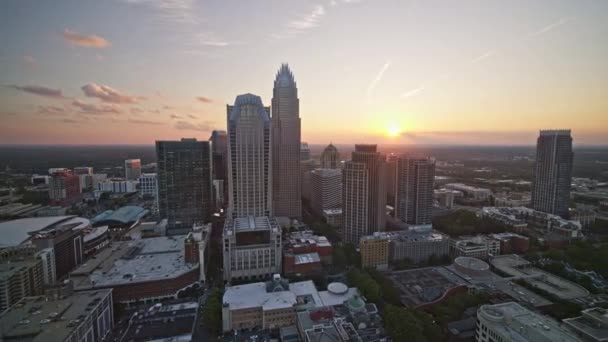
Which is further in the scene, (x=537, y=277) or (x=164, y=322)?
(x=537, y=277)

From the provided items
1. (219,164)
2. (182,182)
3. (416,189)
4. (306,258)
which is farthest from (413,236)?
(219,164)

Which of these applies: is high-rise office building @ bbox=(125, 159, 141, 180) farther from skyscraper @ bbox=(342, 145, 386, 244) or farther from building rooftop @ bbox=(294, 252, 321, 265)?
building rooftop @ bbox=(294, 252, 321, 265)

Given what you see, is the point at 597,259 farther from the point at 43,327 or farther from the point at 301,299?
the point at 43,327

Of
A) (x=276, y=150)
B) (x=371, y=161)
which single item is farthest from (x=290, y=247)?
(x=276, y=150)

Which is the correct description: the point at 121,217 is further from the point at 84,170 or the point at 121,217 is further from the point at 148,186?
the point at 84,170

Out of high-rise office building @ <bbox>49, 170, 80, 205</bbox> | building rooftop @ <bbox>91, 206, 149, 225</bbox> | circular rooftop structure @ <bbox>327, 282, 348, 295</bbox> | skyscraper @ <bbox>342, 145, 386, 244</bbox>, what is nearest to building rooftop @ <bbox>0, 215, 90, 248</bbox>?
building rooftop @ <bbox>91, 206, 149, 225</bbox>

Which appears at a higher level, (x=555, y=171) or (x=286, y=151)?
(x=286, y=151)

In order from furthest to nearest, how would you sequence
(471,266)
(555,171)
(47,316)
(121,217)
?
(555,171), (121,217), (471,266), (47,316)

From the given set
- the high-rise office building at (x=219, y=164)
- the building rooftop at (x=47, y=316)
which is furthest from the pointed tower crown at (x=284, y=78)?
the building rooftop at (x=47, y=316)
